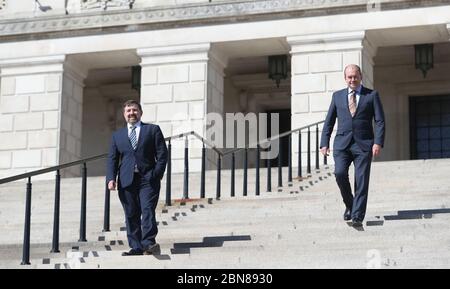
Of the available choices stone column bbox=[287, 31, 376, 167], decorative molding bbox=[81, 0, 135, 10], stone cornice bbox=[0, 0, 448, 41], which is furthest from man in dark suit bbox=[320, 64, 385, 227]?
decorative molding bbox=[81, 0, 135, 10]

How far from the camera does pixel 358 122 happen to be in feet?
45.2

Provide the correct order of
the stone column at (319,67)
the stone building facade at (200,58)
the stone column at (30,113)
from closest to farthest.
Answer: the stone column at (319,67), the stone building facade at (200,58), the stone column at (30,113)

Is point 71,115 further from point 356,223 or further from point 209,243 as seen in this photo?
point 356,223

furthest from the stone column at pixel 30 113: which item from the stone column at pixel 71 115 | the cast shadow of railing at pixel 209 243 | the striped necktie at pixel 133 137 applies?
the striped necktie at pixel 133 137

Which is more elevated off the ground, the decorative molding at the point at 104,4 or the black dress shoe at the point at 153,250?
the decorative molding at the point at 104,4

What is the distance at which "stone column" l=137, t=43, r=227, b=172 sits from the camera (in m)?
24.8

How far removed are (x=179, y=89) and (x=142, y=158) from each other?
12044mm

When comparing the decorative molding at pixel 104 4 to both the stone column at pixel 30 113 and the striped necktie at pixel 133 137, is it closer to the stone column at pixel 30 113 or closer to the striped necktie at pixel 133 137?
the stone column at pixel 30 113

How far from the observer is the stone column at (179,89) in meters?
24.8

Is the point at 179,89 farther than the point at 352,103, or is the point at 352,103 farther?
the point at 179,89

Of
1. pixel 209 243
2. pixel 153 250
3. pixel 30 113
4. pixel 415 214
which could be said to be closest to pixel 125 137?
pixel 153 250

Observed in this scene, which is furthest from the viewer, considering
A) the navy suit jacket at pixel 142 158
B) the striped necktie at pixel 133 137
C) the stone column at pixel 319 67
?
the stone column at pixel 319 67

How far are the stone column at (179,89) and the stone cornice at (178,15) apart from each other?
0.67 m
